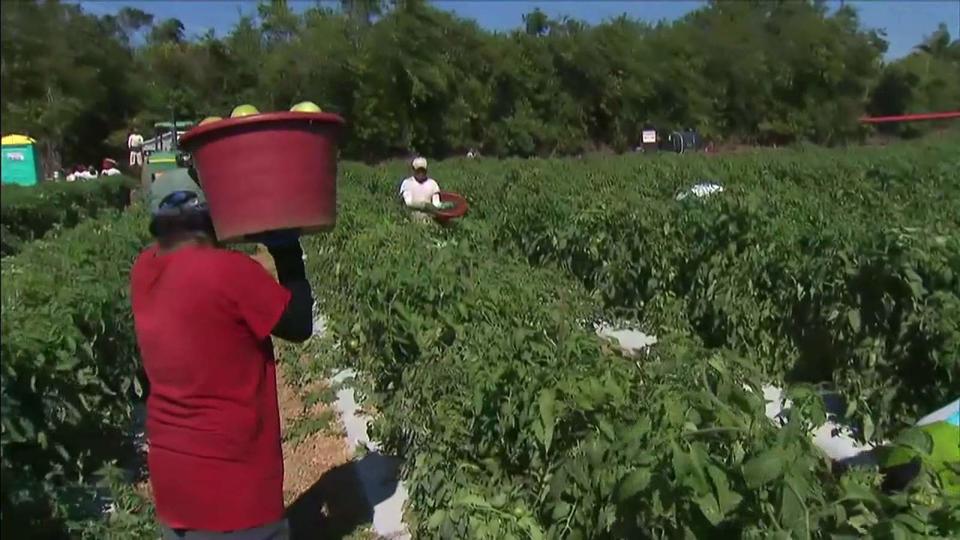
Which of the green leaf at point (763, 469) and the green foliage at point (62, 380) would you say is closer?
the green leaf at point (763, 469)

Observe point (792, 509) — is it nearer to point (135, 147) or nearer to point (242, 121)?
point (242, 121)

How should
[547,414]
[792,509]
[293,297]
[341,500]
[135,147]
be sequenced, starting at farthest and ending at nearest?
[341,500], [547,414], [135,147], [293,297], [792,509]

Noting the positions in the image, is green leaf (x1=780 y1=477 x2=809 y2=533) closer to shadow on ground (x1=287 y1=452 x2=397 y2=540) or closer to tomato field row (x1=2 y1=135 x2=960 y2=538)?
tomato field row (x1=2 y1=135 x2=960 y2=538)

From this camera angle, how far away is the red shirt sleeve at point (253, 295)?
2.58 meters

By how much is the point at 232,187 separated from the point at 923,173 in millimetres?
13017

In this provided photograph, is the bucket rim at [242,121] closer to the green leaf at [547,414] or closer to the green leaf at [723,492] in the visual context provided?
the green leaf at [547,414]

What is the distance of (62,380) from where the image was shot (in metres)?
4.19

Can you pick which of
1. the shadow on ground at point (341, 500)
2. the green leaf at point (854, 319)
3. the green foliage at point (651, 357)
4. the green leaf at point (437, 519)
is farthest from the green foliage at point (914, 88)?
the green leaf at point (437, 519)

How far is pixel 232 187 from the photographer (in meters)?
2.59

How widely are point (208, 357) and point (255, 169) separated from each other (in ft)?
1.63

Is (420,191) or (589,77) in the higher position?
(589,77)

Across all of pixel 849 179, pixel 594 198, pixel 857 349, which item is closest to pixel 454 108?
pixel 849 179

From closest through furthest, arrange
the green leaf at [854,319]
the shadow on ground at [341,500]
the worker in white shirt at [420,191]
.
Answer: the shadow on ground at [341,500]
the green leaf at [854,319]
the worker in white shirt at [420,191]

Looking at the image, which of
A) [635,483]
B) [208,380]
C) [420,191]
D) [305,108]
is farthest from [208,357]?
[420,191]
